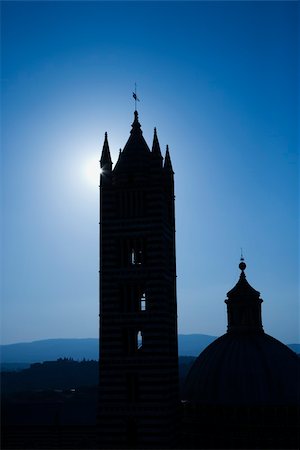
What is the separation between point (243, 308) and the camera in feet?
203

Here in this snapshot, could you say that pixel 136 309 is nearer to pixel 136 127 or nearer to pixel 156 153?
pixel 156 153

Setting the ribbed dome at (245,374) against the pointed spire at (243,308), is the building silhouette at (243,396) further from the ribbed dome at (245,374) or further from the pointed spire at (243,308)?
the pointed spire at (243,308)

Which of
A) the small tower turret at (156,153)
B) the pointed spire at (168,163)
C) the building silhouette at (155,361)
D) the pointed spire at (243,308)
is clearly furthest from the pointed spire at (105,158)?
the pointed spire at (243,308)

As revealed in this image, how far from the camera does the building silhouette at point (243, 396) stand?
174ft

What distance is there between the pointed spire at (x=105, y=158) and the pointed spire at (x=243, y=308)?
17.3m

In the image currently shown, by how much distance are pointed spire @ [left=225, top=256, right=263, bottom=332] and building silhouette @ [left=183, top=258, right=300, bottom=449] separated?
1.61 metres

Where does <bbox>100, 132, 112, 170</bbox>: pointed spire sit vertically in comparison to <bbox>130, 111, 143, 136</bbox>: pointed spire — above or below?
below

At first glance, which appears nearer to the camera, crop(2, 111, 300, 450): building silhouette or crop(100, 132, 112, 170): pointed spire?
crop(2, 111, 300, 450): building silhouette

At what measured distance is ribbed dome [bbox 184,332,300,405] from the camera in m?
53.8

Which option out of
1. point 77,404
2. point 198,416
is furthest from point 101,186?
point 77,404

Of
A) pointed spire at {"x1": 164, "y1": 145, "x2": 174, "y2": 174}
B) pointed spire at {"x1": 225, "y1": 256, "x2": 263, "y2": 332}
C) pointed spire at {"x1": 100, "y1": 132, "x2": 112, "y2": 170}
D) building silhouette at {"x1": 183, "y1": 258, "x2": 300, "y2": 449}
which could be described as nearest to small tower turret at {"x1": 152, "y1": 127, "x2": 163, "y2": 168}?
pointed spire at {"x1": 164, "y1": 145, "x2": 174, "y2": 174}

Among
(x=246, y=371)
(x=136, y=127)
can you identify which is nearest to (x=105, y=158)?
(x=136, y=127)

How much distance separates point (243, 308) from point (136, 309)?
12676 millimetres

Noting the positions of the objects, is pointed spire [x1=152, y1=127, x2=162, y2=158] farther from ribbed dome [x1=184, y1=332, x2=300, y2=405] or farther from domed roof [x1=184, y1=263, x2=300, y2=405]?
ribbed dome [x1=184, y1=332, x2=300, y2=405]
